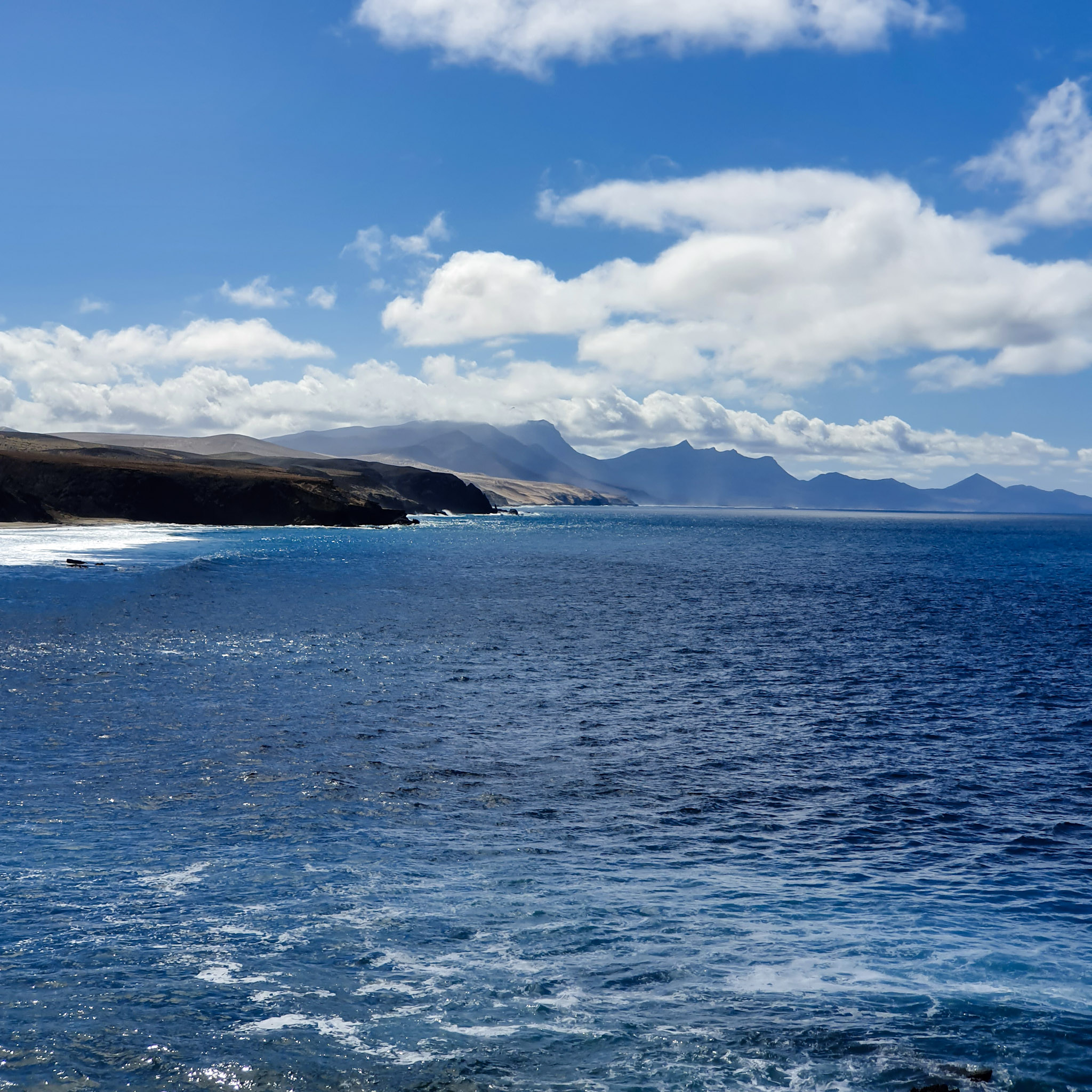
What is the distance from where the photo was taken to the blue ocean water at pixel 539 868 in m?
14.4

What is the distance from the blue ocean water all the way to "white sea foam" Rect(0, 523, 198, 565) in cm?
6616

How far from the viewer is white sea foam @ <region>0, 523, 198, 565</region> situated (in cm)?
11131

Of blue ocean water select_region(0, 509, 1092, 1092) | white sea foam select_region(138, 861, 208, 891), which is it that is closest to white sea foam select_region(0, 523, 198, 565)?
blue ocean water select_region(0, 509, 1092, 1092)

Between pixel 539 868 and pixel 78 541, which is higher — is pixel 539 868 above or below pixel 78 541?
below

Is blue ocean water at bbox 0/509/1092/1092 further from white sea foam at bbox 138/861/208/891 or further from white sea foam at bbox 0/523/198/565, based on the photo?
white sea foam at bbox 0/523/198/565

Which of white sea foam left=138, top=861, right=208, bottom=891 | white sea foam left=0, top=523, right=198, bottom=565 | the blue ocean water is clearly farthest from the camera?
white sea foam left=0, top=523, right=198, bottom=565

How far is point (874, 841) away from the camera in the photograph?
24281 mm

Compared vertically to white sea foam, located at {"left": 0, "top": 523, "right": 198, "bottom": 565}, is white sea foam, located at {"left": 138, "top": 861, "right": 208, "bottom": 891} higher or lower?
lower

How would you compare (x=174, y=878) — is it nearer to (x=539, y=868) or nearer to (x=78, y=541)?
(x=539, y=868)

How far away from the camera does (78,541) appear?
14700 cm

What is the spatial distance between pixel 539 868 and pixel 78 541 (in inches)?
5850

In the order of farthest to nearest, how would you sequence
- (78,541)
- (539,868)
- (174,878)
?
(78,541)
(539,868)
(174,878)

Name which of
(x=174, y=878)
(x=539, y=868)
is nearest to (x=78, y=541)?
(x=174, y=878)

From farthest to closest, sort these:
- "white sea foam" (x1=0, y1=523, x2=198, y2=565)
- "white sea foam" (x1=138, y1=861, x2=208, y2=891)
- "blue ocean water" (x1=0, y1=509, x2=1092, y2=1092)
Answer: "white sea foam" (x1=0, y1=523, x2=198, y2=565) → "white sea foam" (x1=138, y1=861, x2=208, y2=891) → "blue ocean water" (x1=0, y1=509, x2=1092, y2=1092)
